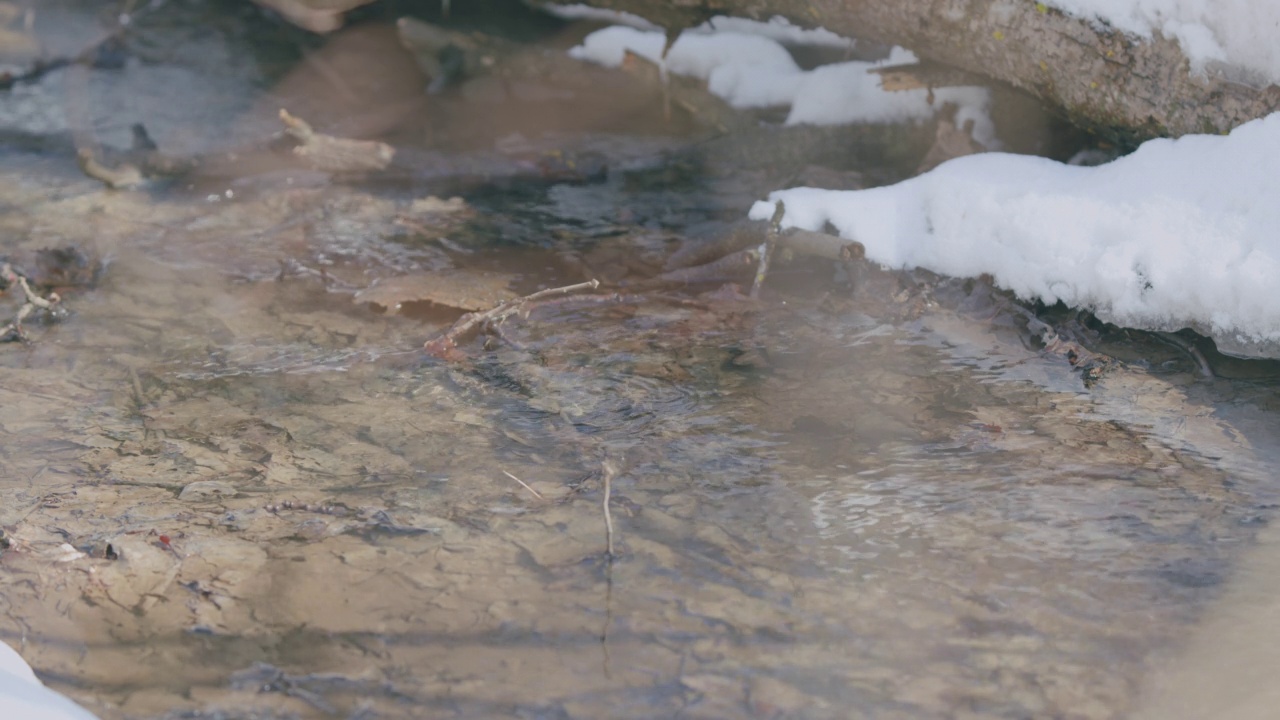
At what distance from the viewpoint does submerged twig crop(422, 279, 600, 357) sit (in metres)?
4.25

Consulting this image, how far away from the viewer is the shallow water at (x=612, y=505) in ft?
8.12

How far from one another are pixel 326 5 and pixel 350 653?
21.2 feet

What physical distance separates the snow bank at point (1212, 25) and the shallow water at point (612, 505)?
3.96 feet

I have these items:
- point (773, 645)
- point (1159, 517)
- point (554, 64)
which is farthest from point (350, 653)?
point (554, 64)

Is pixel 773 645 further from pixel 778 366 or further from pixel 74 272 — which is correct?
pixel 74 272

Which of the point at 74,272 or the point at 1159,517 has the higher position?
the point at 1159,517

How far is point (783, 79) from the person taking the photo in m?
7.34

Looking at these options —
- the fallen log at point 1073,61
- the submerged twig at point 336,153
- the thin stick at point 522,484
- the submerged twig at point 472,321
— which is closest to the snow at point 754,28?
the fallen log at point 1073,61

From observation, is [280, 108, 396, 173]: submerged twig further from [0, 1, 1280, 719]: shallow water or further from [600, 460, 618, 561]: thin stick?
[600, 460, 618, 561]: thin stick

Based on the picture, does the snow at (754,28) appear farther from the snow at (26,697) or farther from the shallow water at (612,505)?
the snow at (26,697)

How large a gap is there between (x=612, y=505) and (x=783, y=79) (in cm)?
502

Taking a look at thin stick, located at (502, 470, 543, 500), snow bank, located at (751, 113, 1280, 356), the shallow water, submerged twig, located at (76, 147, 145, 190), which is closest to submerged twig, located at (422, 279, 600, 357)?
the shallow water

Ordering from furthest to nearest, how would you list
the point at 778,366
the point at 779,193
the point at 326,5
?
the point at 326,5 < the point at 779,193 < the point at 778,366

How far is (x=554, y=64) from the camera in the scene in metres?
7.83
